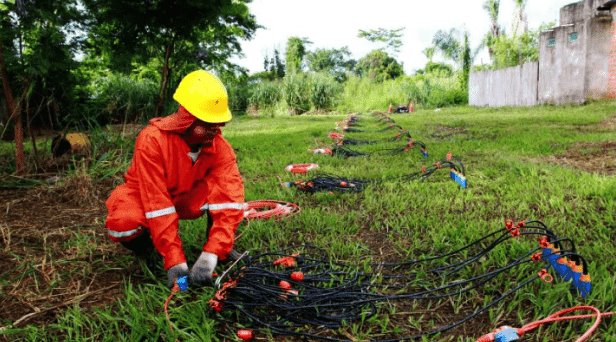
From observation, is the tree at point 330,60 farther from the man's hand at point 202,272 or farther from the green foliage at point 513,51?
the man's hand at point 202,272


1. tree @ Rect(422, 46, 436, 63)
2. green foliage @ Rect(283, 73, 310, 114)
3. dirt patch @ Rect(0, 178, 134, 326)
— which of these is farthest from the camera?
tree @ Rect(422, 46, 436, 63)

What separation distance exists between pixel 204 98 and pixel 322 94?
17431 millimetres

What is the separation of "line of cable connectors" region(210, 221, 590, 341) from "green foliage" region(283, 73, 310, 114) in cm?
1670

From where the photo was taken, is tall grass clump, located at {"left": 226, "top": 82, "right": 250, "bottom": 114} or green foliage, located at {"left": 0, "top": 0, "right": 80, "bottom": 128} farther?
tall grass clump, located at {"left": 226, "top": 82, "right": 250, "bottom": 114}

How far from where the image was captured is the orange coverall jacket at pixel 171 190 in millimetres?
2047

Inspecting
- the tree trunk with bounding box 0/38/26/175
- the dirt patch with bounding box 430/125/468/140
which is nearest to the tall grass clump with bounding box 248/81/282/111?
the dirt patch with bounding box 430/125/468/140

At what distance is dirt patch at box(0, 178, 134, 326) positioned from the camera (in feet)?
6.84

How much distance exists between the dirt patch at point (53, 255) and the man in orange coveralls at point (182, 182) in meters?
0.29

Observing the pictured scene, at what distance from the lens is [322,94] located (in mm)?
19188

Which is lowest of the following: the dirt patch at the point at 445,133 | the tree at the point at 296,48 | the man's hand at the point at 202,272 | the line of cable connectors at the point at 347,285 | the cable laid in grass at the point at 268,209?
the line of cable connectors at the point at 347,285

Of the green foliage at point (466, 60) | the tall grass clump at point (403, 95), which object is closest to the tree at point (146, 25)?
the tall grass clump at point (403, 95)

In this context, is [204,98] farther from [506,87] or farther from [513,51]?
[513,51]

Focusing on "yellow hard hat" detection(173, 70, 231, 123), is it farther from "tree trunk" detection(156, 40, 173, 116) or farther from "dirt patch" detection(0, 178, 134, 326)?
"tree trunk" detection(156, 40, 173, 116)

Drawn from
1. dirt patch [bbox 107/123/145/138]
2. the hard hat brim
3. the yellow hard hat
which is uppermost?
the yellow hard hat
